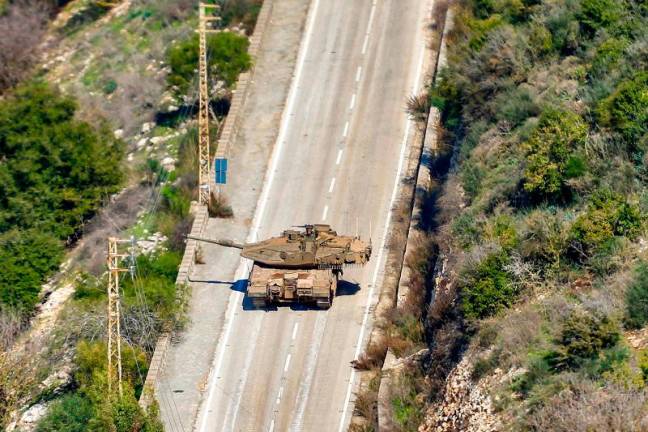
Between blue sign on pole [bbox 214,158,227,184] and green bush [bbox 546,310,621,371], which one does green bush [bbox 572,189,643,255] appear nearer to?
green bush [bbox 546,310,621,371]

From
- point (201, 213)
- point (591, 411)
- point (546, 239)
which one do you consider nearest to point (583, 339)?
point (591, 411)

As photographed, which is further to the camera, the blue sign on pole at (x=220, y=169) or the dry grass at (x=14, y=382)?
the blue sign on pole at (x=220, y=169)

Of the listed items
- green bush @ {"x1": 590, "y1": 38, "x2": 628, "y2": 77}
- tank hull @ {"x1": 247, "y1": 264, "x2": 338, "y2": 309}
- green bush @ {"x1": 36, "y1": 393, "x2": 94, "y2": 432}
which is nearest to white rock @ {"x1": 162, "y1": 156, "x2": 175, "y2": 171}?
tank hull @ {"x1": 247, "y1": 264, "x2": 338, "y2": 309}

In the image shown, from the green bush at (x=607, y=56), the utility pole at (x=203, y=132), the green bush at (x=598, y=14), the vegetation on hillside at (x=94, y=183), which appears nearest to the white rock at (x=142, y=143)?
the vegetation on hillside at (x=94, y=183)

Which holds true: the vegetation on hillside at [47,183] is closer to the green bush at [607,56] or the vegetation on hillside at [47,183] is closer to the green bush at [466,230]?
the green bush at [466,230]

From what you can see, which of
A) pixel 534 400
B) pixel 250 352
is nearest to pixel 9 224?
pixel 250 352

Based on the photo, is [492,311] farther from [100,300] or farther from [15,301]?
[15,301]
